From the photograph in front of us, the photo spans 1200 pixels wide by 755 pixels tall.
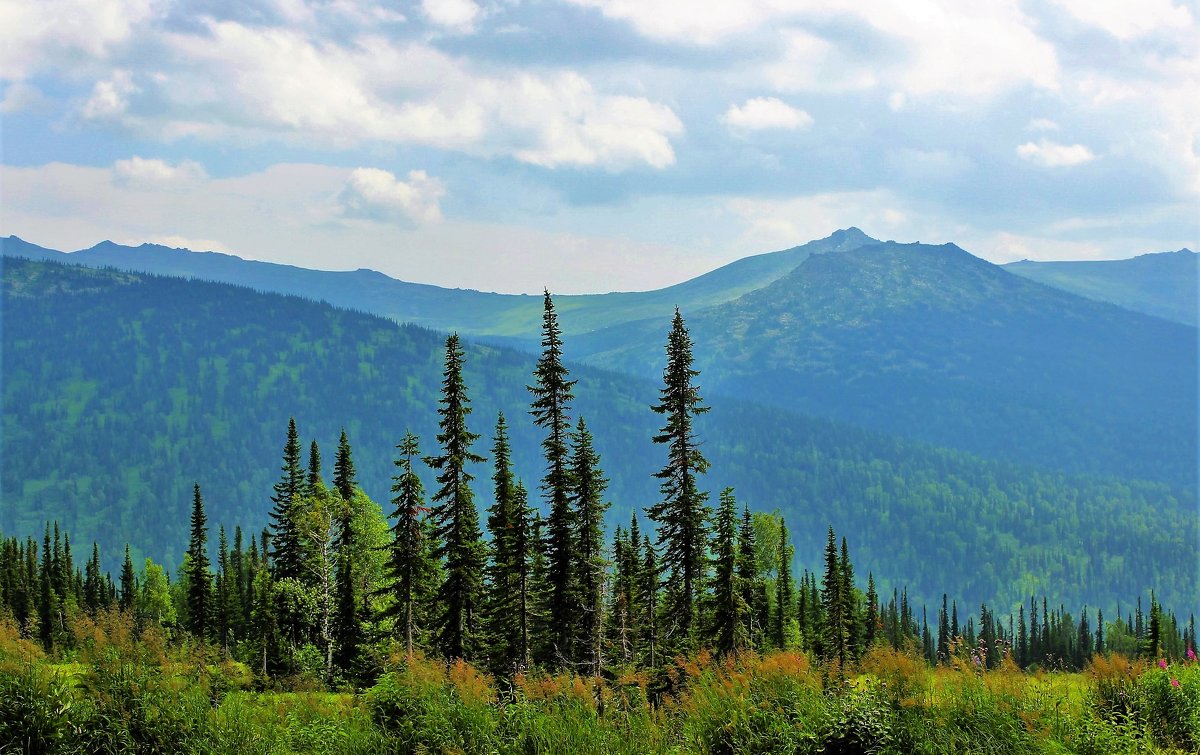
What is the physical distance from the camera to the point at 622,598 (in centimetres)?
5278

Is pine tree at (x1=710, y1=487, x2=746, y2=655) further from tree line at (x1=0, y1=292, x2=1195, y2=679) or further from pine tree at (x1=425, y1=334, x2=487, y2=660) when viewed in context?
pine tree at (x1=425, y1=334, x2=487, y2=660)

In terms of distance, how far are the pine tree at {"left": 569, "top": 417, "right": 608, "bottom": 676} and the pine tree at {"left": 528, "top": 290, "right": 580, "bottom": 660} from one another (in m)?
0.32

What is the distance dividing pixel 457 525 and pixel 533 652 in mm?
9331

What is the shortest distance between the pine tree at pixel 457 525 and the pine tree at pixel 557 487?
10.7 feet

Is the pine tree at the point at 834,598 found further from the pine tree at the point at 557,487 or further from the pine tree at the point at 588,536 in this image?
the pine tree at the point at 588,536

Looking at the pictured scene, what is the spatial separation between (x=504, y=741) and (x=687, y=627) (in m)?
26.3

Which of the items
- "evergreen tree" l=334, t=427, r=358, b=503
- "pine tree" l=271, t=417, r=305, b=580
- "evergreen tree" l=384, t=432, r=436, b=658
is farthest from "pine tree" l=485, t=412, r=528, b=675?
"pine tree" l=271, t=417, r=305, b=580

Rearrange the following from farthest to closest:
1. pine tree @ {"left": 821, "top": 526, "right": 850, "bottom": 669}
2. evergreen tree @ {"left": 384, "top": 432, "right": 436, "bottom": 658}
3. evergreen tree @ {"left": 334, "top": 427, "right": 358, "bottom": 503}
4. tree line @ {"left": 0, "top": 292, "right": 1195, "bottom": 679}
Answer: pine tree @ {"left": 821, "top": 526, "right": 850, "bottom": 669} < evergreen tree @ {"left": 334, "top": 427, "right": 358, "bottom": 503} < evergreen tree @ {"left": 384, "top": 432, "right": 436, "bottom": 658} < tree line @ {"left": 0, "top": 292, "right": 1195, "bottom": 679}

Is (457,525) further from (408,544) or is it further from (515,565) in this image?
(408,544)

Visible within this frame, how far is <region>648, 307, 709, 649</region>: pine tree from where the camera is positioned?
136ft

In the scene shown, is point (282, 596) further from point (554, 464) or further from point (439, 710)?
point (439, 710)

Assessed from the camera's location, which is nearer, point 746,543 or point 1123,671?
point 1123,671

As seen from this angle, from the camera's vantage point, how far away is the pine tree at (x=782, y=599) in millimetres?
83688

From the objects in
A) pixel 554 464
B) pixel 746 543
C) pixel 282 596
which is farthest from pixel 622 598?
pixel 282 596
